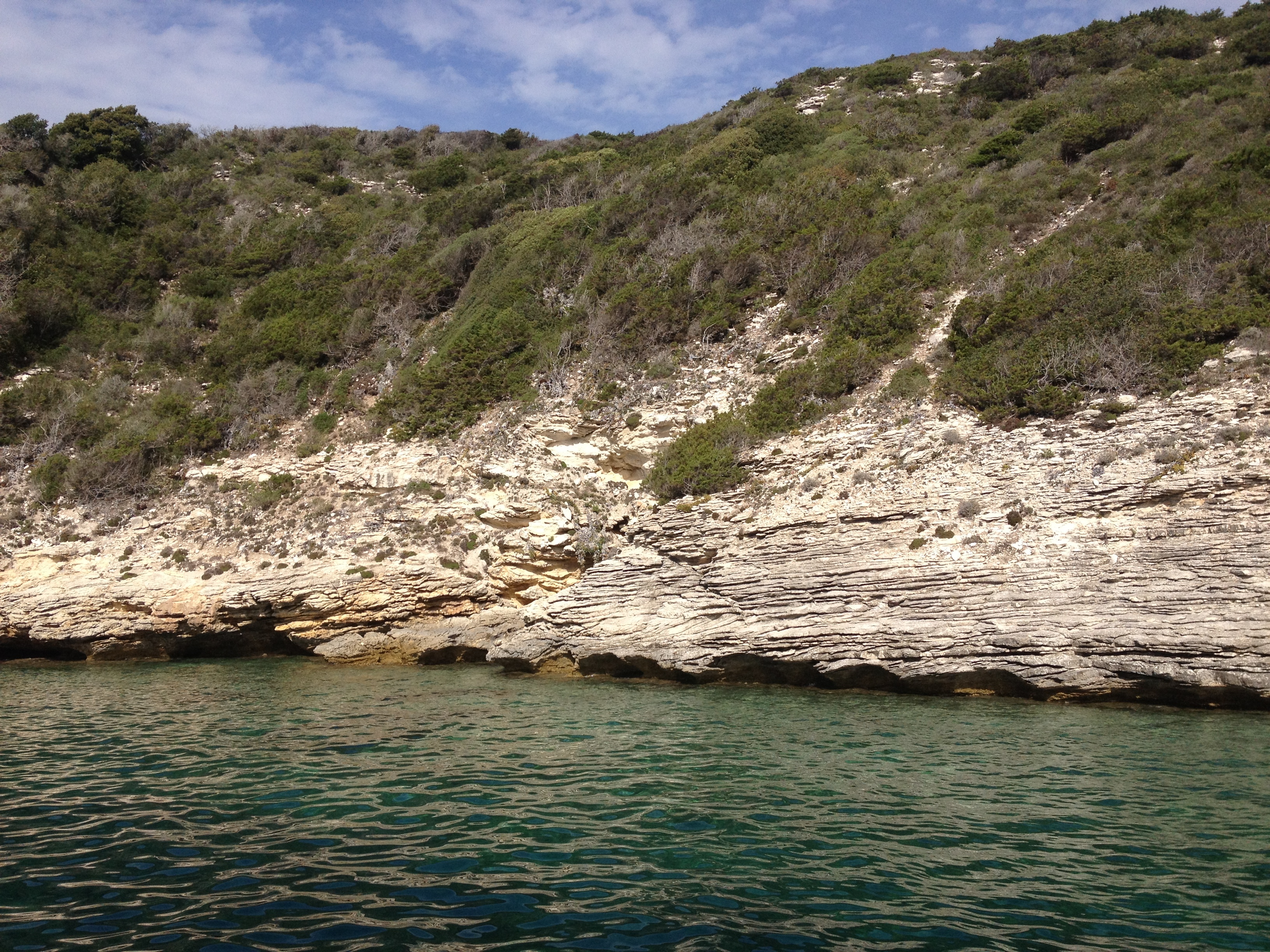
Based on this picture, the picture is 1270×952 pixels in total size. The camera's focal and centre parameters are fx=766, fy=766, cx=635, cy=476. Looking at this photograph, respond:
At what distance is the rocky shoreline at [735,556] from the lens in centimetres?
1347

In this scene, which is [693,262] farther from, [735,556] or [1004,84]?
[1004,84]

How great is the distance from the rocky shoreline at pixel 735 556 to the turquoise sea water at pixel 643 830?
169 cm

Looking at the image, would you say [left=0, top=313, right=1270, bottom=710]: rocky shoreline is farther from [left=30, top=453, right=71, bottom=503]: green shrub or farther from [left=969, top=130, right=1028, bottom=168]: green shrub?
[left=969, top=130, right=1028, bottom=168]: green shrub

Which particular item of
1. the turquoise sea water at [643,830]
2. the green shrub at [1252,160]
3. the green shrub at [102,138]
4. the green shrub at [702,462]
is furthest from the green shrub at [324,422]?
the green shrub at [1252,160]

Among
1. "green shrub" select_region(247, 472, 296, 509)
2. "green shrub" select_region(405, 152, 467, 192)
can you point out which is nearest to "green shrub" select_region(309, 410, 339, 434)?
"green shrub" select_region(247, 472, 296, 509)

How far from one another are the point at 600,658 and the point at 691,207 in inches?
888

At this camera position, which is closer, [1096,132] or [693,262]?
[1096,132]

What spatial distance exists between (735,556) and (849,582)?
9.48 ft

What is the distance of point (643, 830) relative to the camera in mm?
7297

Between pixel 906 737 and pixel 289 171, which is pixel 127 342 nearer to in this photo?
pixel 289 171

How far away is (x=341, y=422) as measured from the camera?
1177 inches

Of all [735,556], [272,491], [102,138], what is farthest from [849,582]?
[102,138]

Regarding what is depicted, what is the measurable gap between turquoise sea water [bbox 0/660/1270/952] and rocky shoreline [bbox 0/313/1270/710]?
169 cm

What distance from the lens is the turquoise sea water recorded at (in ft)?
17.0
